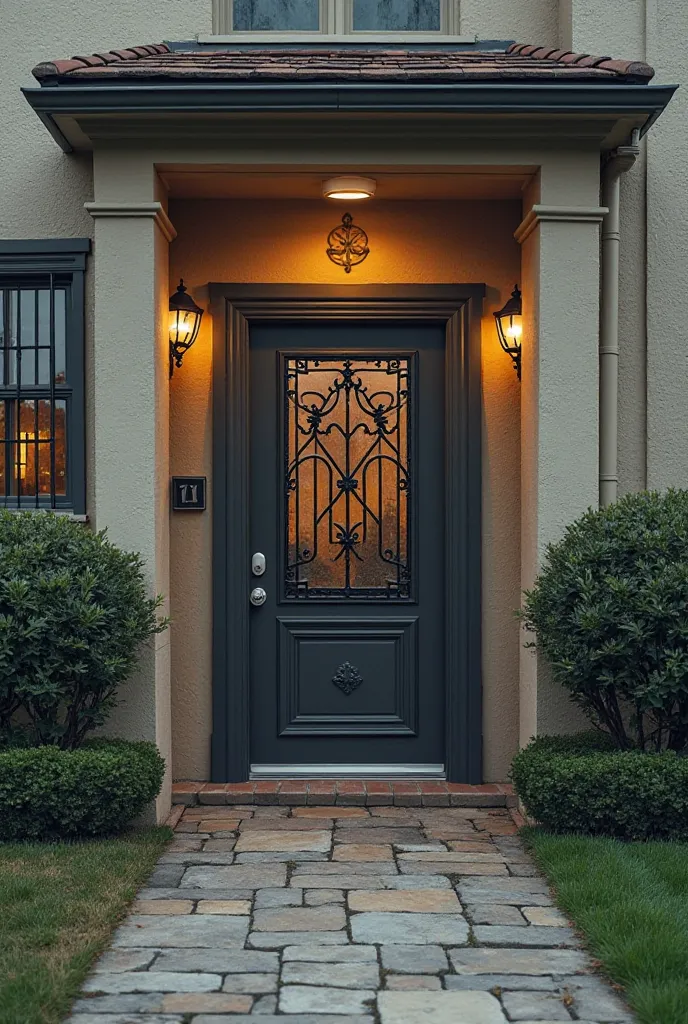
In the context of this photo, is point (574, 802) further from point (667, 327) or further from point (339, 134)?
point (339, 134)

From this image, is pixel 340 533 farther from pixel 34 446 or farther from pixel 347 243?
pixel 34 446

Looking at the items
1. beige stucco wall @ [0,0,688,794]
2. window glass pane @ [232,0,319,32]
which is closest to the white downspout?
beige stucco wall @ [0,0,688,794]

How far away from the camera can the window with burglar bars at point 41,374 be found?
677 cm

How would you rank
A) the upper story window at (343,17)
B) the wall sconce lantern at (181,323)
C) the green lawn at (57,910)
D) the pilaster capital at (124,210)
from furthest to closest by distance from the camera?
the upper story window at (343,17), the wall sconce lantern at (181,323), the pilaster capital at (124,210), the green lawn at (57,910)

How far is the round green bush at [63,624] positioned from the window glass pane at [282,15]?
11.1ft

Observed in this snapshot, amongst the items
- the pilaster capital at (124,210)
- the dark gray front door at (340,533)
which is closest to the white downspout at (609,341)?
the dark gray front door at (340,533)

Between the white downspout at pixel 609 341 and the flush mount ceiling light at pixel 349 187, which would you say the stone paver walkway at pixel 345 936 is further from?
the flush mount ceiling light at pixel 349 187

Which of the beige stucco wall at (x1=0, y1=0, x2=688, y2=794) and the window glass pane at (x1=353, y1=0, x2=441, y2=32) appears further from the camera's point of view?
the window glass pane at (x1=353, y1=0, x2=441, y2=32)

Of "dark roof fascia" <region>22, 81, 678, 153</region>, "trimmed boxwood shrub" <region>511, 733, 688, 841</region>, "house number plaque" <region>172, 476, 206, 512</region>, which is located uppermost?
"dark roof fascia" <region>22, 81, 678, 153</region>

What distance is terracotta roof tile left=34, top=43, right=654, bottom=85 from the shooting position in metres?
5.90

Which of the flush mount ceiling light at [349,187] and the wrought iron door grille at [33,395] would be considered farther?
the wrought iron door grille at [33,395]

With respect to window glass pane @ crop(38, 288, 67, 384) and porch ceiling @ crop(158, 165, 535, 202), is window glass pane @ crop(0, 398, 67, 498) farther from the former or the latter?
porch ceiling @ crop(158, 165, 535, 202)

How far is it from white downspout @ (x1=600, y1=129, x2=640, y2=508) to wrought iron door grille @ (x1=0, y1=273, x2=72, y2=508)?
296 cm

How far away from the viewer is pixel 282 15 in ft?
24.3
